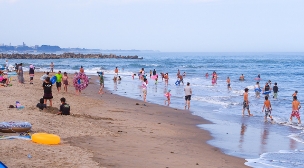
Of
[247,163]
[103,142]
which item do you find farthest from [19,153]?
[247,163]

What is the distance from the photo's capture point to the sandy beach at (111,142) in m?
8.38

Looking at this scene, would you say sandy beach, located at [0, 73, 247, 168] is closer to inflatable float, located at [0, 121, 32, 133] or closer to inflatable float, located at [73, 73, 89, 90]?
inflatable float, located at [0, 121, 32, 133]

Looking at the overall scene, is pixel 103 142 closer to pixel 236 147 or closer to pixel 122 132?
pixel 122 132

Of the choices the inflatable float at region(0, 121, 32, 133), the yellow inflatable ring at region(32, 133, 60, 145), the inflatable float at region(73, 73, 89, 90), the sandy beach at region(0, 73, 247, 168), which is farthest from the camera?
the inflatable float at region(73, 73, 89, 90)

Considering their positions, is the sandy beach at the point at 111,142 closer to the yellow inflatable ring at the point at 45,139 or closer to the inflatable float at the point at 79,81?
the yellow inflatable ring at the point at 45,139

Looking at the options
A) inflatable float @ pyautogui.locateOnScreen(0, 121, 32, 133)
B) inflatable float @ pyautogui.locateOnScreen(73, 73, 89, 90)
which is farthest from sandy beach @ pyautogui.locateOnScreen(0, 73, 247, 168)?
inflatable float @ pyautogui.locateOnScreen(73, 73, 89, 90)

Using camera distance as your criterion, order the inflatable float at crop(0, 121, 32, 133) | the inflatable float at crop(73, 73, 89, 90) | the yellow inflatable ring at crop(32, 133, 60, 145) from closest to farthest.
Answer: the yellow inflatable ring at crop(32, 133, 60, 145)
the inflatable float at crop(0, 121, 32, 133)
the inflatable float at crop(73, 73, 89, 90)

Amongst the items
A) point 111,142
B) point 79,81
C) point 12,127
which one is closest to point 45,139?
point 12,127

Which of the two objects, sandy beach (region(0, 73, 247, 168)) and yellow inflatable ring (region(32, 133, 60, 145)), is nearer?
sandy beach (region(0, 73, 247, 168))

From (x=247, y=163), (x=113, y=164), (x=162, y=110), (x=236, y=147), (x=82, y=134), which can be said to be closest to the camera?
(x=113, y=164)

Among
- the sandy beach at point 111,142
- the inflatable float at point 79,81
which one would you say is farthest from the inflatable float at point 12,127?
the inflatable float at point 79,81

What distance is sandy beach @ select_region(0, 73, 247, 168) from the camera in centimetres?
838

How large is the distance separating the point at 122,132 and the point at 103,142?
1.91 metres

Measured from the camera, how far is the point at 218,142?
12.8m
